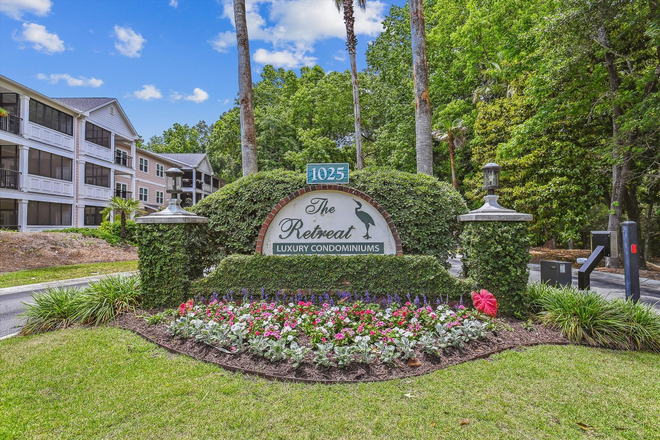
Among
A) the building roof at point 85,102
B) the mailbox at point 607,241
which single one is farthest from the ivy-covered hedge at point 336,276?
the building roof at point 85,102

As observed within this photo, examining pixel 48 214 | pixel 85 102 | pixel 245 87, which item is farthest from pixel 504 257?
pixel 85 102

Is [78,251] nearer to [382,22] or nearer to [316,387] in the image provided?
[316,387]

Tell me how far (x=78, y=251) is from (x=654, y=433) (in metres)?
16.6

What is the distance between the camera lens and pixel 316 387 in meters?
2.90

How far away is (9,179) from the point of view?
15.7 meters

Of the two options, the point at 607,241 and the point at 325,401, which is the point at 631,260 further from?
the point at 325,401

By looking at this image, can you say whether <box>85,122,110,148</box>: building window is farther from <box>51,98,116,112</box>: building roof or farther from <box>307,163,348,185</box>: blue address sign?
<box>307,163,348,185</box>: blue address sign

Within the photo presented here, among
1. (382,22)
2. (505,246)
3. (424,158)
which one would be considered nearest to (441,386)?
(505,246)

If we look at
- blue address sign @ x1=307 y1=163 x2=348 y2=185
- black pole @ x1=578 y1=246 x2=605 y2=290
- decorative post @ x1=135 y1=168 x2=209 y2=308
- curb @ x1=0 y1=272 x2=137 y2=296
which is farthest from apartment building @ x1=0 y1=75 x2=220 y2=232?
black pole @ x1=578 y1=246 x2=605 y2=290

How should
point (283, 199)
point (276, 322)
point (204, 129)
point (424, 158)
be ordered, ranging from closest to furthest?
point (276, 322) < point (283, 199) < point (424, 158) < point (204, 129)

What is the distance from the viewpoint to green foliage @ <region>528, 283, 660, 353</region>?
3865 mm

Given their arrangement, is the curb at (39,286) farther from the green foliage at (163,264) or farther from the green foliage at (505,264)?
the green foliage at (505,264)

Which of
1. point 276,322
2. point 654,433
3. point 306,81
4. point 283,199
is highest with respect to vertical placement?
point 306,81

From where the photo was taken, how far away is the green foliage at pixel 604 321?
3865 millimetres
